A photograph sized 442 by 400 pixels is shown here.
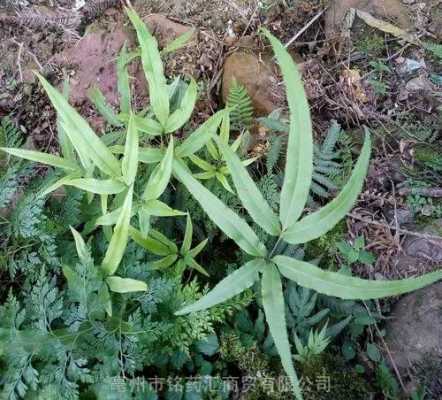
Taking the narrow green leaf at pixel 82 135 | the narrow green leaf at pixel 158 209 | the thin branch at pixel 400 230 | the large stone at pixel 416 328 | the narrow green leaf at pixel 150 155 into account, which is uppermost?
the narrow green leaf at pixel 82 135

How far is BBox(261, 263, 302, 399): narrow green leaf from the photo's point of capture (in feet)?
4.31

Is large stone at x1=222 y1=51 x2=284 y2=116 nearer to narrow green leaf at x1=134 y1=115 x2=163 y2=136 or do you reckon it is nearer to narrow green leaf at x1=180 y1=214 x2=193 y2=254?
narrow green leaf at x1=134 y1=115 x2=163 y2=136

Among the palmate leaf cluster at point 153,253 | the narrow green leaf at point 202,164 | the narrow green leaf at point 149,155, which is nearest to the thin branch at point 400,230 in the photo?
the palmate leaf cluster at point 153,253

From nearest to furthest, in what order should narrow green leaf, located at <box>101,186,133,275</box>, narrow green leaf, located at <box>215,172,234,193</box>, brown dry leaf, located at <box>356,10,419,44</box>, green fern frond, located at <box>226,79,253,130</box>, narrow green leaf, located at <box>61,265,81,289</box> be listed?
narrow green leaf, located at <box>101,186,133,275</box> < narrow green leaf, located at <box>61,265,81,289</box> < narrow green leaf, located at <box>215,172,234,193</box> < green fern frond, located at <box>226,79,253,130</box> < brown dry leaf, located at <box>356,10,419,44</box>

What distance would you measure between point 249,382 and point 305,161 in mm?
862

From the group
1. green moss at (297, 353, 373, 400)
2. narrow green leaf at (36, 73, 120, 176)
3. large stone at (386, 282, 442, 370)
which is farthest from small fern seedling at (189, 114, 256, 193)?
large stone at (386, 282, 442, 370)

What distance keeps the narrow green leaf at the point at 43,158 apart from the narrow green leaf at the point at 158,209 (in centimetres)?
38

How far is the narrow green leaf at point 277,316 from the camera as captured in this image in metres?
1.31

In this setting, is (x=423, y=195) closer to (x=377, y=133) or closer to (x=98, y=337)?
(x=377, y=133)

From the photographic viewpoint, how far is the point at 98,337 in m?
1.75

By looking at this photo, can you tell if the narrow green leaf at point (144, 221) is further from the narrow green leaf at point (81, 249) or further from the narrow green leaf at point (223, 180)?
the narrow green leaf at point (223, 180)

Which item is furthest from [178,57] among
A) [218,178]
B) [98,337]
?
[98,337]

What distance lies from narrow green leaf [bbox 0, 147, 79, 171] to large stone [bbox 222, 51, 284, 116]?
93 cm

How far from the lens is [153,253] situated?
6.48 ft
